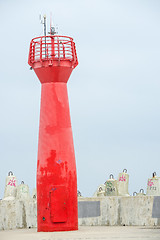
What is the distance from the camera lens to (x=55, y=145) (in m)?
29.7

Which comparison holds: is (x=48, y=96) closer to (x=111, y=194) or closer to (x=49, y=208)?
(x=49, y=208)

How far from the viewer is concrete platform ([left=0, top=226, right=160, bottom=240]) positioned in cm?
2636

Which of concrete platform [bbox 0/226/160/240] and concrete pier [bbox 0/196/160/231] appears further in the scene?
concrete pier [bbox 0/196/160/231]

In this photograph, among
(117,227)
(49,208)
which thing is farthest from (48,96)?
(117,227)

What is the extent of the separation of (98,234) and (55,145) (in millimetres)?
4361

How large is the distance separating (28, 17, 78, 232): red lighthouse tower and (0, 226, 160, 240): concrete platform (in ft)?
3.17

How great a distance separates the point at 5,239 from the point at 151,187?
11.7 meters

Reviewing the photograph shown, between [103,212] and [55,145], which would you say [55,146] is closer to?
[55,145]

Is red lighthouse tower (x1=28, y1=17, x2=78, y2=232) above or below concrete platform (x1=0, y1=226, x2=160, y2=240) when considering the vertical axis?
above

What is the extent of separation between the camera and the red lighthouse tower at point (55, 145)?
29469 mm

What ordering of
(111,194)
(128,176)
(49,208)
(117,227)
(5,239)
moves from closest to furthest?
(5,239) < (49,208) < (117,227) < (111,194) < (128,176)

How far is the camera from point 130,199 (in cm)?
3300

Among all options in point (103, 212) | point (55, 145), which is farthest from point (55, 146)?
point (103, 212)

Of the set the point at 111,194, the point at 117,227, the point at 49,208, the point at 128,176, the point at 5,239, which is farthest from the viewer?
the point at 128,176
